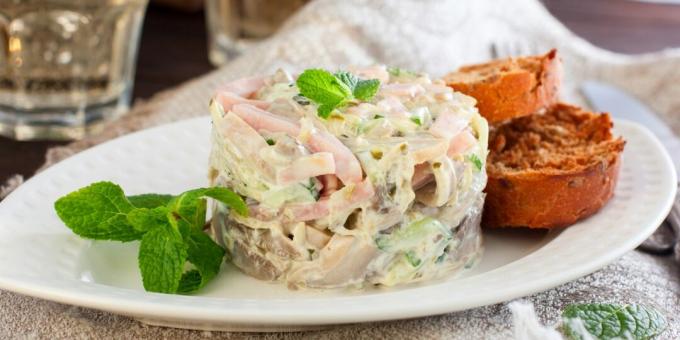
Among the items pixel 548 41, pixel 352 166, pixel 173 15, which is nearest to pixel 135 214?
pixel 352 166

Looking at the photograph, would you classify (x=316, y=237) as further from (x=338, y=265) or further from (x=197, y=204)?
(x=197, y=204)

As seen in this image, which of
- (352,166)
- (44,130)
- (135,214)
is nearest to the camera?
(352,166)

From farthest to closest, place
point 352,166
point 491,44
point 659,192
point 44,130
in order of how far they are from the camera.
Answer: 1. point 491,44
2. point 44,130
3. point 659,192
4. point 352,166

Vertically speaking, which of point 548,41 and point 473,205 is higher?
point 473,205

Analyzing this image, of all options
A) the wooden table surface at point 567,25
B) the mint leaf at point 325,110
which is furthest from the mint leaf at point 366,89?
the wooden table surface at point 567,25

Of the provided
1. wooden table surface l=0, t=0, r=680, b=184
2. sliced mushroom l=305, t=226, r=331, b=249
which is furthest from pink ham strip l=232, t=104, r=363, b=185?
wooden table surface l=0, t=0, r=680, b=184

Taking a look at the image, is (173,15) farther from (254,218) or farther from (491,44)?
(254,218)

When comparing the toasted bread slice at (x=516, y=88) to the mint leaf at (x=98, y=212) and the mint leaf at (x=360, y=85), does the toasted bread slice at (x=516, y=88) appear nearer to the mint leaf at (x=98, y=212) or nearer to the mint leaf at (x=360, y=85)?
the mint leaf at (x=360, y=85)
